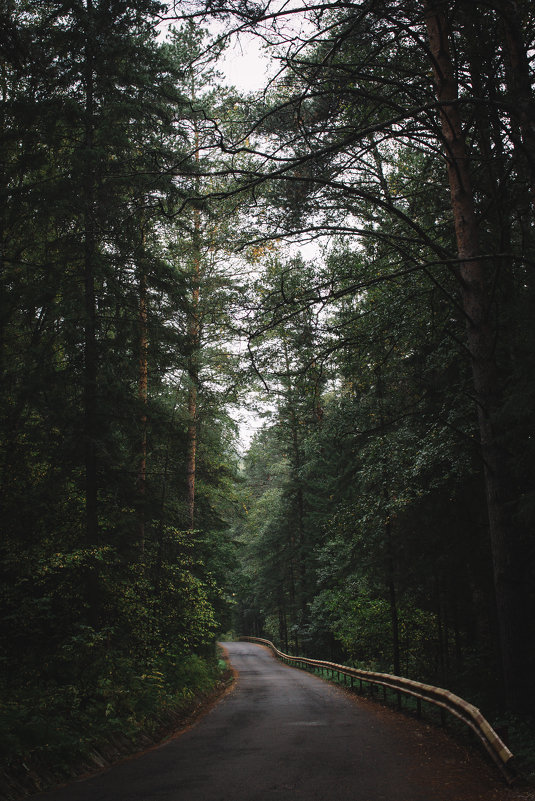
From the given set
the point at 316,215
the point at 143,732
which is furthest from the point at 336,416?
the point at 143,732

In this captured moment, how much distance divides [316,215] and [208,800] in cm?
981

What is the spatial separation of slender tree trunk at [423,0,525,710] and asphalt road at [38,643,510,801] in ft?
5.23

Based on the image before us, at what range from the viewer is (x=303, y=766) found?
20.7ft

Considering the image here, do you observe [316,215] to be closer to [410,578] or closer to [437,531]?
[437,531]

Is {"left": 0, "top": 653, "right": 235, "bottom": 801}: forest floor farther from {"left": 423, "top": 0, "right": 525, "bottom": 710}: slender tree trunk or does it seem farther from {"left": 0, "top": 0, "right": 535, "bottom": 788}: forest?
{"left": 423, "top": 0, "right": 525, "bottom": 710}: slender tree trunk

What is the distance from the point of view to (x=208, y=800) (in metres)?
5.08

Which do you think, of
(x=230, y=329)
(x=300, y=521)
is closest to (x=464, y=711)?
(x=230, y=329)

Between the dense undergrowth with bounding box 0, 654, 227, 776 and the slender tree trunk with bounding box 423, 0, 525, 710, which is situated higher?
the slender tree trunk with bounding box 423, 0, 525, 710

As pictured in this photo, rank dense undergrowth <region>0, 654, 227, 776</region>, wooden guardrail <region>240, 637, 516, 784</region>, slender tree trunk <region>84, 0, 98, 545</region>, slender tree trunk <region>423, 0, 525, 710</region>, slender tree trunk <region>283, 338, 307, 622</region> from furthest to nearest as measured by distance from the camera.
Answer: slender tree trunk <region>283, 338, 307, 622</region> < slender tree trunk <region>84, 0, 98, 545</region> < slender tree trunk <region>423, 0, 525, 710</region> < dense undergrowth <region>0, 654, 227, 776</region> < wooden guardrail <region>240, 637, 516, 784</region>

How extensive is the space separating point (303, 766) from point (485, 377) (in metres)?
5.61

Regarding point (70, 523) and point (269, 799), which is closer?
point (269, 799)

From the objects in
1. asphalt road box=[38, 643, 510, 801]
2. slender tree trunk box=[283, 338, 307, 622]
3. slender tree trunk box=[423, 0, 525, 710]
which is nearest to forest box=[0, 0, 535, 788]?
slender tree trunk box=[423, 0, 525, 710]

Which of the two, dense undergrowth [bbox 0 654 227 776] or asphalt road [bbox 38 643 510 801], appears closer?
asphalt road [bbox 38 643 510 801]

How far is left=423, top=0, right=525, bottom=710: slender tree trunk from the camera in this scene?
7031 mm
